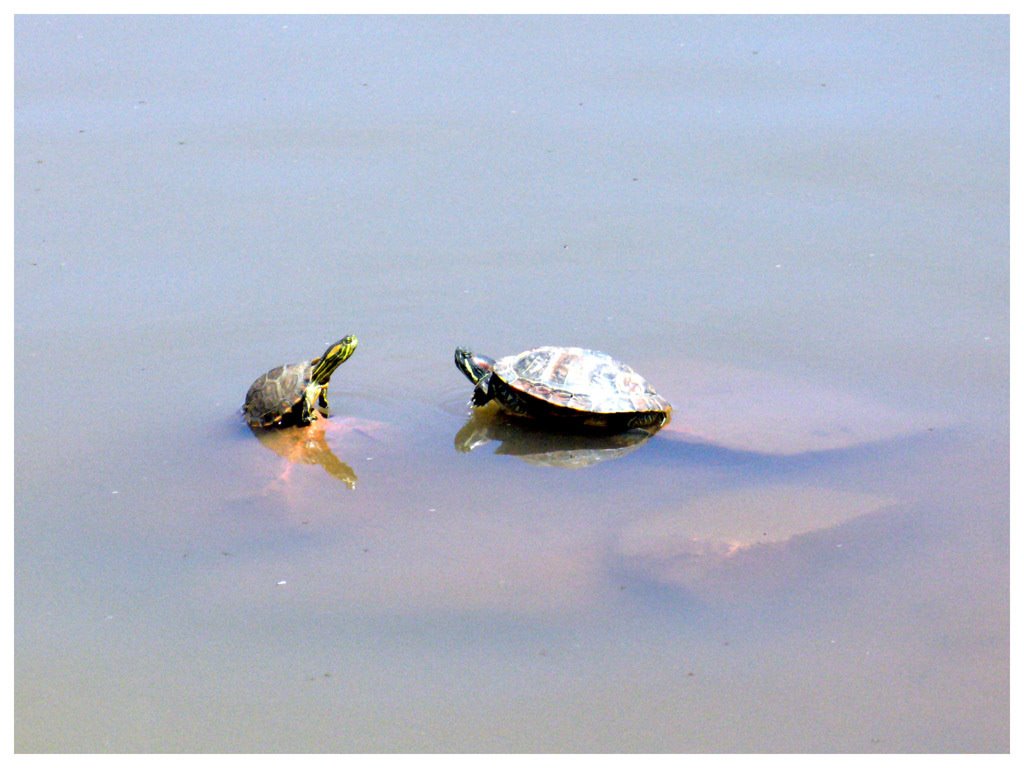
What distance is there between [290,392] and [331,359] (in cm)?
30

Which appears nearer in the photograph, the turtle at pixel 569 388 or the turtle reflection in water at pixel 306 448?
the turtle reflection in water at pixel 306 448

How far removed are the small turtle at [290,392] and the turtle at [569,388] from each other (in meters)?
0.64

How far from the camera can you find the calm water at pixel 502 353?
14.2 ft

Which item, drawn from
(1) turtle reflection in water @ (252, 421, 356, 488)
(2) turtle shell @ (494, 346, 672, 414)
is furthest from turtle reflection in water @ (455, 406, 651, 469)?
(1) turtle reflection in water @ (252, 421, 356, 488)

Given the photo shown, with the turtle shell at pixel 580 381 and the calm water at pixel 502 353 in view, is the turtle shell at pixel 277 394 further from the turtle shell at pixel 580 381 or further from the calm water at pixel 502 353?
the turtle shell at pixel 580 381

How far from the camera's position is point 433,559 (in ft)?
16.3

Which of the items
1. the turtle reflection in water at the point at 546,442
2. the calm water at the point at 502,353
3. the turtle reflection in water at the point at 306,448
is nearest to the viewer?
the calm water at the point at 502,353

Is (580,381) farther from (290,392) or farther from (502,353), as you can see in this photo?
(290,392)

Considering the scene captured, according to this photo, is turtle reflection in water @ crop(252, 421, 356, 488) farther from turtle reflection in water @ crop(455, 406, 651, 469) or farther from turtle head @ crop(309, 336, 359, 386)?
turtle reflection in water @ crop(455, 406, 651, 469)

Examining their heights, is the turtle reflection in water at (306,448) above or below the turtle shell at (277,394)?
below

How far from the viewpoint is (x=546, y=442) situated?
5953 millimetres

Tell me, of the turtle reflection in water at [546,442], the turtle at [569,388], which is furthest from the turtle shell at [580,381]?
the turtle reflection in water at [546,442]

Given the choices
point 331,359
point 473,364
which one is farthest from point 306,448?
point 473,364
